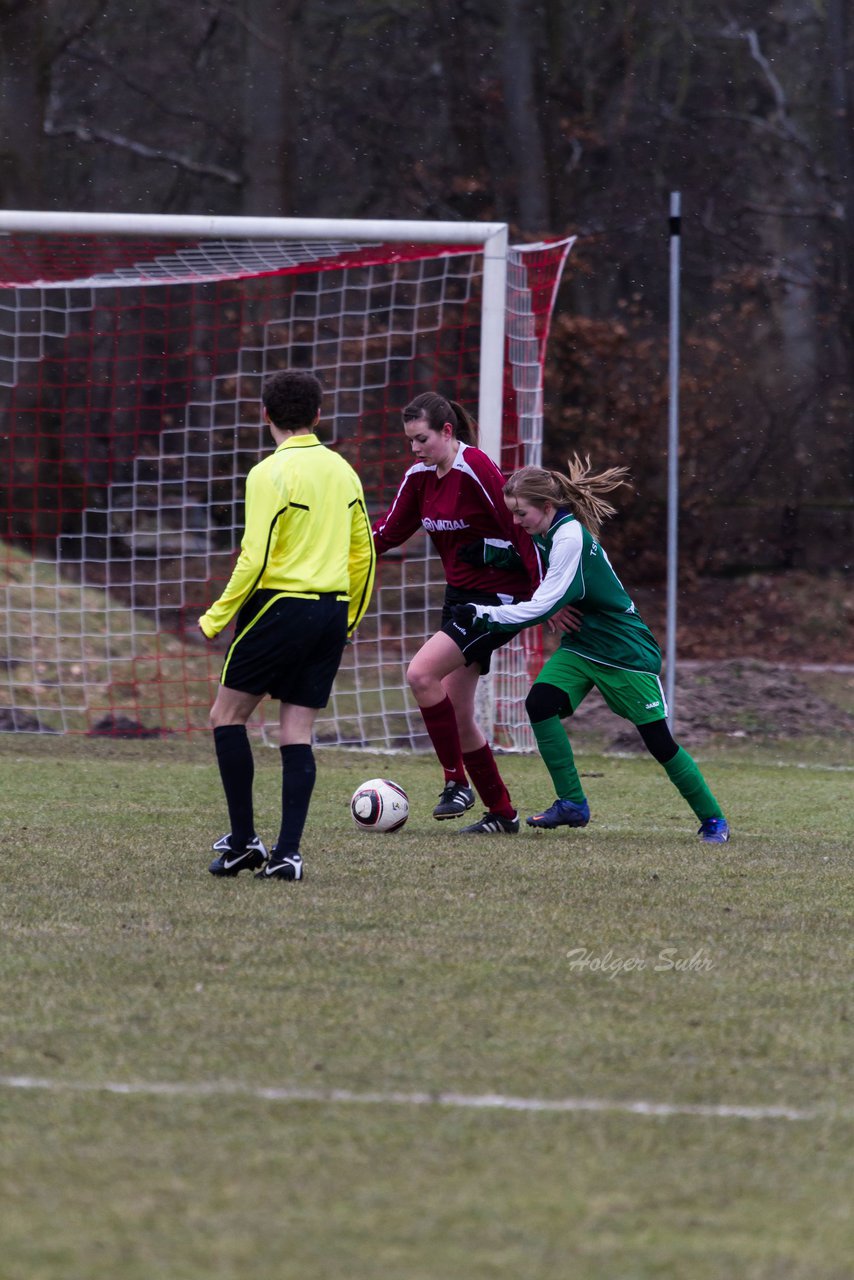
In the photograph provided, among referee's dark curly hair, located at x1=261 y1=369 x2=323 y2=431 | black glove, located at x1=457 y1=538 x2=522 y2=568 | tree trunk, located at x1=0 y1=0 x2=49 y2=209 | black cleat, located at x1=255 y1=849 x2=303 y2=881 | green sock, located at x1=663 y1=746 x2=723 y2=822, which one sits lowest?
black cleat, located at x1=255 y1=849 x2=303 y2=881

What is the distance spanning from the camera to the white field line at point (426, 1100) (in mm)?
3029

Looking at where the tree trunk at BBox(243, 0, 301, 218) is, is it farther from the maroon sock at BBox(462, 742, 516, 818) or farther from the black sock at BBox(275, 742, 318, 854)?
the black sock at BBox(275, 742, 318, 854)

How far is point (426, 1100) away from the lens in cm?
307

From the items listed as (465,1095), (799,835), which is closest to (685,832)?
(799,835)

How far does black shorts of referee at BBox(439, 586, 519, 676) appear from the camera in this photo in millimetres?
6445

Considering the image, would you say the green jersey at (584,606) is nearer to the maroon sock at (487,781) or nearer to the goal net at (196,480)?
the maroon sock at (487,781)

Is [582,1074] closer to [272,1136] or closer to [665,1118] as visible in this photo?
[665,1118]

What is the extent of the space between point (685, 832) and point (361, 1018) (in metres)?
3.25

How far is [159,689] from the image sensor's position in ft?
36.3

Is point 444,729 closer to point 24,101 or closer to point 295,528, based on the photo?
point 295,528

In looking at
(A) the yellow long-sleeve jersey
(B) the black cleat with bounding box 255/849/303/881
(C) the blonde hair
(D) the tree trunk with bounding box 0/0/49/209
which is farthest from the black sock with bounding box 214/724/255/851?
(D) the tree trunk with bounding box 0/0/49/209

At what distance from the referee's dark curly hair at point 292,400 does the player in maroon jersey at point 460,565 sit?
1176 millimetres

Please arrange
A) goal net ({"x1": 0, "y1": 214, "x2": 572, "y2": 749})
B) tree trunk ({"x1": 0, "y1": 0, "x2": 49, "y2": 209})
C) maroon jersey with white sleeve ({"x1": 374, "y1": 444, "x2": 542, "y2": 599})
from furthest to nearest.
A: tree trunk ({"x1": 0, "y1": 0, "x2": 49, "y2": 209}), goal net ({"x1": 0, "y1": 214, "x2": 572, "y2": 749}), maroon jersey with white sleeve ({"x1": 374, "y1": 444, "x2": 542, "y2": 599})

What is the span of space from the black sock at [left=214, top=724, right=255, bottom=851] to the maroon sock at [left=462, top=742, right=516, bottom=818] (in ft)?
4.66
